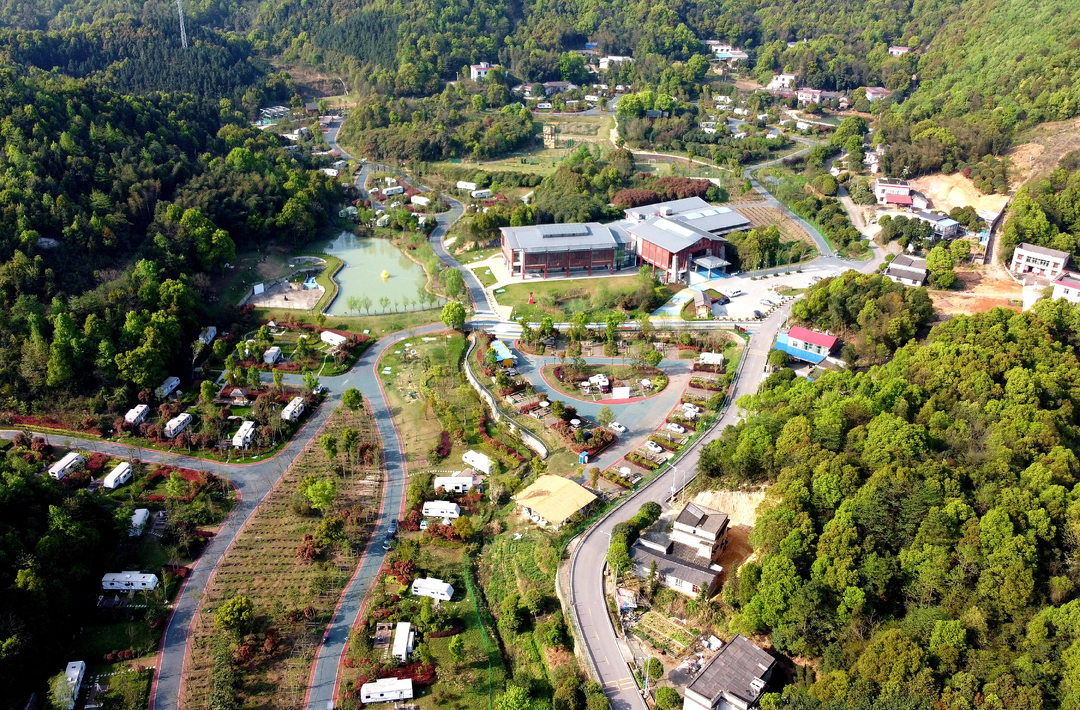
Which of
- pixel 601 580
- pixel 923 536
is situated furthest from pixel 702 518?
pixel 923 536

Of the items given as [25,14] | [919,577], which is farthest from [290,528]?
[25,14]

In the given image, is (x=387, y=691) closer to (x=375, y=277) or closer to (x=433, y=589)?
(x=433, y=589)

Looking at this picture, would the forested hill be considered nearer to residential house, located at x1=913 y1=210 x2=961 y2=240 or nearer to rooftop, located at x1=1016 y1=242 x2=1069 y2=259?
rooftop, located at x1=1016 y1=242 x2=1069 y2=259

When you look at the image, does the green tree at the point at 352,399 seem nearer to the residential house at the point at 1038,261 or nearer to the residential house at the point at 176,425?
the residential house at the point at 176,425

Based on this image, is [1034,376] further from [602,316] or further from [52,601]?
[52,601]

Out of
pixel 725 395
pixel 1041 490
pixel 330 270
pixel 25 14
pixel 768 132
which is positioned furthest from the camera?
pixel 25 14

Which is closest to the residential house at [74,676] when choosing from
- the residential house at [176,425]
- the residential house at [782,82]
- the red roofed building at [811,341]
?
the residential house at [176,425]

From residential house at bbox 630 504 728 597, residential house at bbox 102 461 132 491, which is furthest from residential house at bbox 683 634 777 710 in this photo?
residential house at bbox 102 461 132 491
